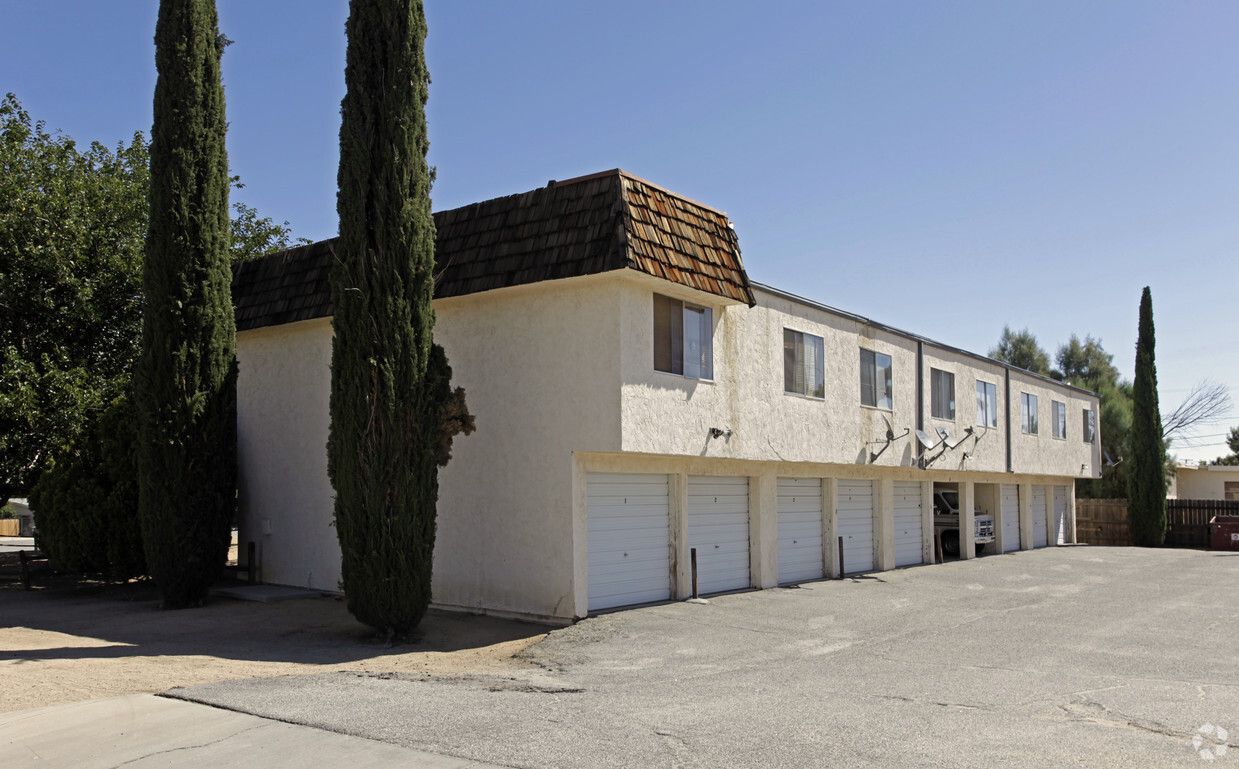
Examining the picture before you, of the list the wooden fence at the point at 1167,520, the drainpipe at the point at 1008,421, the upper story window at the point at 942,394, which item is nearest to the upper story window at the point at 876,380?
→ the upper story window at the point at 942,394

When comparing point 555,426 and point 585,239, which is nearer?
point 585,239

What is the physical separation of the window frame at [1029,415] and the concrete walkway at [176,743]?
25.3m

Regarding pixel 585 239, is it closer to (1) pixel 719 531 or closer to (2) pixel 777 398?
(2) pixel 777 398

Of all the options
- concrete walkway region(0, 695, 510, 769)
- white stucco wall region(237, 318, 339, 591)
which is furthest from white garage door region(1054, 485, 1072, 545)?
concrete walkway region(0, 695, 510, 769)

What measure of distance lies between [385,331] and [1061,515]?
29.4 m

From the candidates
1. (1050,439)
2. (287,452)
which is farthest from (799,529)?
(1050,439)

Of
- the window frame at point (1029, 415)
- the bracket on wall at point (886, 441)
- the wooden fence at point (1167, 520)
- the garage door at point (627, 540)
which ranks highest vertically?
the window frame at point (1029, 415)

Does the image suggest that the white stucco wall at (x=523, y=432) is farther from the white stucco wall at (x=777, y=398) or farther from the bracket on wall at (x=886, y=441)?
the bracket on wall at (x=886, y=441)

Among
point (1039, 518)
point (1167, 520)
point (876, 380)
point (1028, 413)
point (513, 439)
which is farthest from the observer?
point (1167, 520)

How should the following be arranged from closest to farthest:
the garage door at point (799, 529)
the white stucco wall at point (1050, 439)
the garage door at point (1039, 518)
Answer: the garage door at point (799, 529), the white stucco wall at point (1050, 439), the garage door at point (1039, 518)

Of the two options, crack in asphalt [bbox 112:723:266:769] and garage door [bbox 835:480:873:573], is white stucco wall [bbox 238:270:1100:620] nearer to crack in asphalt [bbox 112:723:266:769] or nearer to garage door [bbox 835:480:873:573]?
garage door [bbox 835:480:873:573]

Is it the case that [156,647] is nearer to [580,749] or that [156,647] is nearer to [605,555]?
[605,555]

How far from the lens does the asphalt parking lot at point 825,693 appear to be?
6762 millimetres

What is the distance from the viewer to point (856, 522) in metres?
20.6
